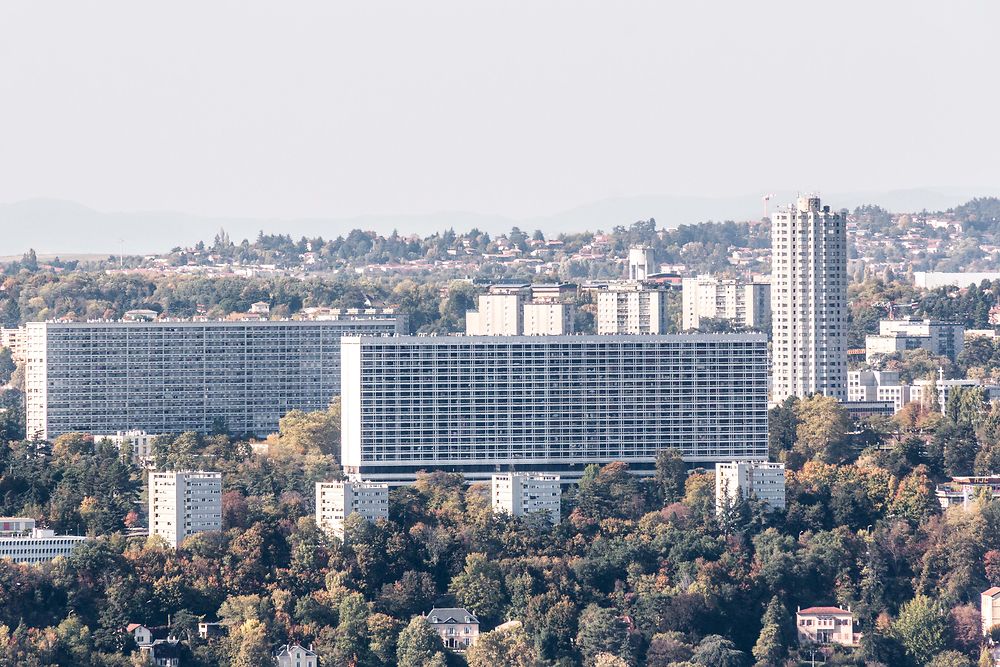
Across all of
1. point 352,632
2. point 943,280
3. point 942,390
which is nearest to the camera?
point 352,632

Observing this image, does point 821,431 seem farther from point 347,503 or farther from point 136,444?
point 136,444

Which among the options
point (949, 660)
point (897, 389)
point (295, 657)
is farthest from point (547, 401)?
point (897, 389)

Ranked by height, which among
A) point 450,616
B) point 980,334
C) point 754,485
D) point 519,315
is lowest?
point 450,616

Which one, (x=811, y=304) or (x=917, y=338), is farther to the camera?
(x=917, y=338)

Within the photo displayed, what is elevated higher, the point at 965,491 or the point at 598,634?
the point at 965,491

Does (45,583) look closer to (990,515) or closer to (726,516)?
(726,516)

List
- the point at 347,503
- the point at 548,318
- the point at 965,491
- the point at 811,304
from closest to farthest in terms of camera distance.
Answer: the point at 347,503
the point at 965,491
the point at 811,304
the point at 548,318

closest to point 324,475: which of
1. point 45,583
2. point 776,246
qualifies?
point 45,583
